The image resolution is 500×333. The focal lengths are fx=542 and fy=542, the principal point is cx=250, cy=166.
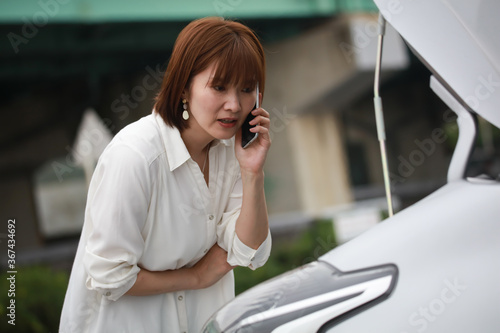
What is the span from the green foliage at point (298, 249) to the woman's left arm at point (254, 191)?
154 inches

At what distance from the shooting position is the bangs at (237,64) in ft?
4.96

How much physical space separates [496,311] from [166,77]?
107cm

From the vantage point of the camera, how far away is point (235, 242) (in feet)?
5.55

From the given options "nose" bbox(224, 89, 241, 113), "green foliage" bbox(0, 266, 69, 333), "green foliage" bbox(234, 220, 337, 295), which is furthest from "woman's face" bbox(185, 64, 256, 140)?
"green foliage" bbox(234, 220, 337, 295)

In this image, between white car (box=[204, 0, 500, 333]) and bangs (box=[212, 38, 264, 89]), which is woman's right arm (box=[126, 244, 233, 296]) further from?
bangs (box=[212, 38, 264, 89])

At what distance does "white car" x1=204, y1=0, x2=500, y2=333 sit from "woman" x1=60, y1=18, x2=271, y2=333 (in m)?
0.30

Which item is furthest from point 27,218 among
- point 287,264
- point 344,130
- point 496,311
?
point 496,311

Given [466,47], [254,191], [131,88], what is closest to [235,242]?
[254,191]

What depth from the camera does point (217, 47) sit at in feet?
4.98

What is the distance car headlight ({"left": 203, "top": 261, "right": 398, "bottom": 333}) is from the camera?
1.22 m

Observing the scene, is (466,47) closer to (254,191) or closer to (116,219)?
(254,191)

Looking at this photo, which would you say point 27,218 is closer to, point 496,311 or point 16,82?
point 16,82

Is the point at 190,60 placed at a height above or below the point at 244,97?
above

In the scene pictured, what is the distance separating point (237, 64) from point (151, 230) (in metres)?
0.54
